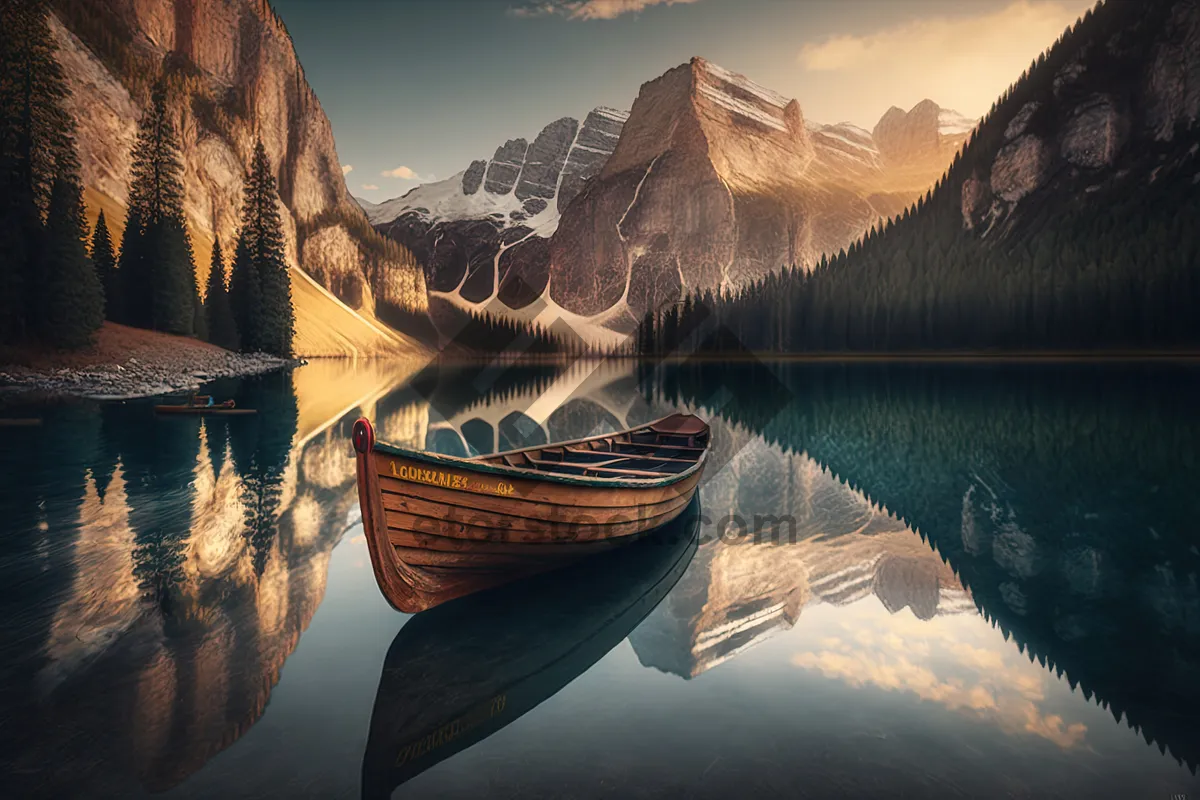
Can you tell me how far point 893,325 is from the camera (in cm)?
11181

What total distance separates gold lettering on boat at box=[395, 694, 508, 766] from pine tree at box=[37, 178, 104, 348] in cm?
5930

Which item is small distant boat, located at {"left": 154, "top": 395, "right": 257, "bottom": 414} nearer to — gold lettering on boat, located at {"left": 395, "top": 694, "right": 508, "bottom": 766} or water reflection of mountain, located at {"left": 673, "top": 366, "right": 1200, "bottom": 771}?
water reflection of mountain, located at {"left": 673, "top": 366, "right": 1200, "bottom": 771}

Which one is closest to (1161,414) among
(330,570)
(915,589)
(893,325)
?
(915,589)

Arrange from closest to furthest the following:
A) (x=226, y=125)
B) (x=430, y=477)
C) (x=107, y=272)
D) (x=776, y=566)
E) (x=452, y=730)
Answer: (x=452, y=730)
(x=430, y=477)
(x=776, y=566)
(x=107, y=272)
(x=226, y=125)

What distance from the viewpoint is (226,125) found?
150m

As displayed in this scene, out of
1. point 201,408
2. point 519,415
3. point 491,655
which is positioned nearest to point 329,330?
point 519,415

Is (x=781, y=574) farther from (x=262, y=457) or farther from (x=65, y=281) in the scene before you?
(x=65, y=281)

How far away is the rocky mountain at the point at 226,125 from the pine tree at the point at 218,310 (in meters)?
19.4

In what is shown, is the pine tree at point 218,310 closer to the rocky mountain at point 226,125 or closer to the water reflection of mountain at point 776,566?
the rocky mountain at point 226,125

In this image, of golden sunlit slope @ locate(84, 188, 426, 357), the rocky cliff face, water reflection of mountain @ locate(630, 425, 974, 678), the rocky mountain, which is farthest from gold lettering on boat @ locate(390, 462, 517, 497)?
the rocky cliff face

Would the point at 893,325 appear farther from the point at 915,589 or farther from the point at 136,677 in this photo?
the point at 136,677

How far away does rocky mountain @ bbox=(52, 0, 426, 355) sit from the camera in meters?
106

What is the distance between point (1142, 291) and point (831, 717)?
354 ft

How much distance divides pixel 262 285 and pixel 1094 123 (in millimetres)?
185834
